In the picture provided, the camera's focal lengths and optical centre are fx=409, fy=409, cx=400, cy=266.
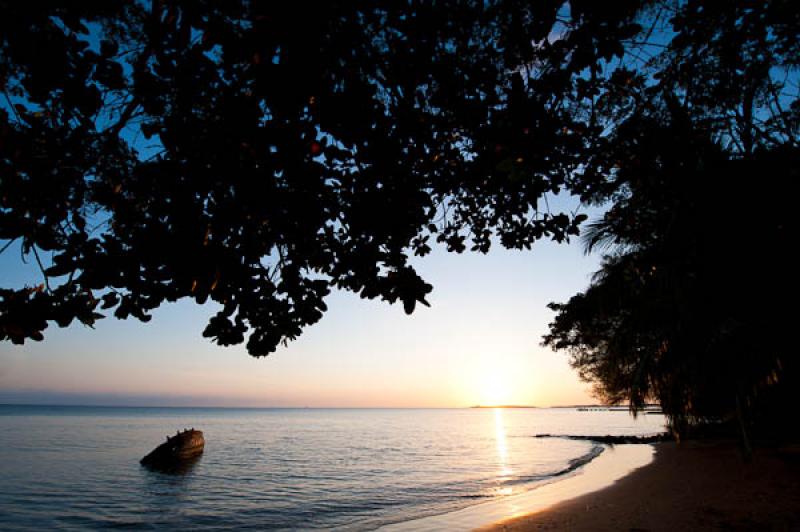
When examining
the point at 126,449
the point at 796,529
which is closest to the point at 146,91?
the point at 796,529

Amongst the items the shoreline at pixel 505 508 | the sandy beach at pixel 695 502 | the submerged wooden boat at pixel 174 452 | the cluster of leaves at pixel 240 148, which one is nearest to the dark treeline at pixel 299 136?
the cluster of leaves at pixel 240 148

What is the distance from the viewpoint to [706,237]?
9781 mm

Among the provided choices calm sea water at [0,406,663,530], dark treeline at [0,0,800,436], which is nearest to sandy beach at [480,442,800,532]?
calm sea water at [0,406,663,530]

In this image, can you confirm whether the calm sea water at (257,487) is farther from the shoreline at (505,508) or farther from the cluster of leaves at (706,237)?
the cluster of leaves at (706,237)

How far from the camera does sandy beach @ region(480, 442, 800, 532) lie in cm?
802

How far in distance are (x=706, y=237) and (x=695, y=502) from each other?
626cm

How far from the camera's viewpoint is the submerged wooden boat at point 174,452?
85.5 ft

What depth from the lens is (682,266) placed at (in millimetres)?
9141

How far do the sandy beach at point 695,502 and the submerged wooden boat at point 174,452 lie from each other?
24738 mm

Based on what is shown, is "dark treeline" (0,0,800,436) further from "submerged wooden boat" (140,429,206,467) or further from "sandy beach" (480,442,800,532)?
"submerged wooden boat" (140,429,206,467)

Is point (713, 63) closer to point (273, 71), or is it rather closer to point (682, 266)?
point (682, 266)

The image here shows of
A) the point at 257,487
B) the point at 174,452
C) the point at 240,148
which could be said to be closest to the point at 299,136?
the point at 240,148

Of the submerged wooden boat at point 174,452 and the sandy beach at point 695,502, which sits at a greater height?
the sandy beach at point 695,502

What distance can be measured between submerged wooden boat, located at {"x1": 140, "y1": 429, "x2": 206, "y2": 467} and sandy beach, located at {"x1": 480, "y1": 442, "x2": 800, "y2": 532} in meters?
24.7
